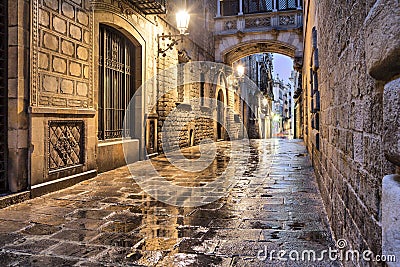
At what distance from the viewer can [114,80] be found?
7.50 m

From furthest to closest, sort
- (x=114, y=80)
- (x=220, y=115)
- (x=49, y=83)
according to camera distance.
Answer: (x=220, y=115)
(x=114, y=80)
(x=49, y=83)

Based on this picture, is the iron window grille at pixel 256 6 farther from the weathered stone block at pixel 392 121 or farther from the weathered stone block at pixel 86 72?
the weathered stone block at pixel 392 121

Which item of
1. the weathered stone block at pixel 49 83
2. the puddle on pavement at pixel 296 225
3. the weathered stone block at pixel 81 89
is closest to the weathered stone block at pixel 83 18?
the weathered stone block at pixel 81 89

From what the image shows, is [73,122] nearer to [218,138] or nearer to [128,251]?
[128,251]

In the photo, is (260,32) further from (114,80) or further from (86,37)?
(86,37)

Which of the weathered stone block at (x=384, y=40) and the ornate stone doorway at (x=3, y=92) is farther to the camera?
the ornate stone doorway at (x=3, y=92)

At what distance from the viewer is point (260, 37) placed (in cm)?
1608

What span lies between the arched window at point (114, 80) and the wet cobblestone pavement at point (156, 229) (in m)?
2.50

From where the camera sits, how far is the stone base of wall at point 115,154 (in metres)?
6.48

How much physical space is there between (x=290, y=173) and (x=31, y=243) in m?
4.65

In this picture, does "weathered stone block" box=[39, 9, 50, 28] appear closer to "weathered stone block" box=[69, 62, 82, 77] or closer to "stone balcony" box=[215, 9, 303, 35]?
"weathered stone block" box=[69, 62, 82, 77]

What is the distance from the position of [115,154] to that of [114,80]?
5.53 ft

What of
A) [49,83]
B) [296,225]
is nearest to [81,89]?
[49,83]

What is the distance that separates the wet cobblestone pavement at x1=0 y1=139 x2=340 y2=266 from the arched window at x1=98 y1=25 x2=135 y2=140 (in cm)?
250
